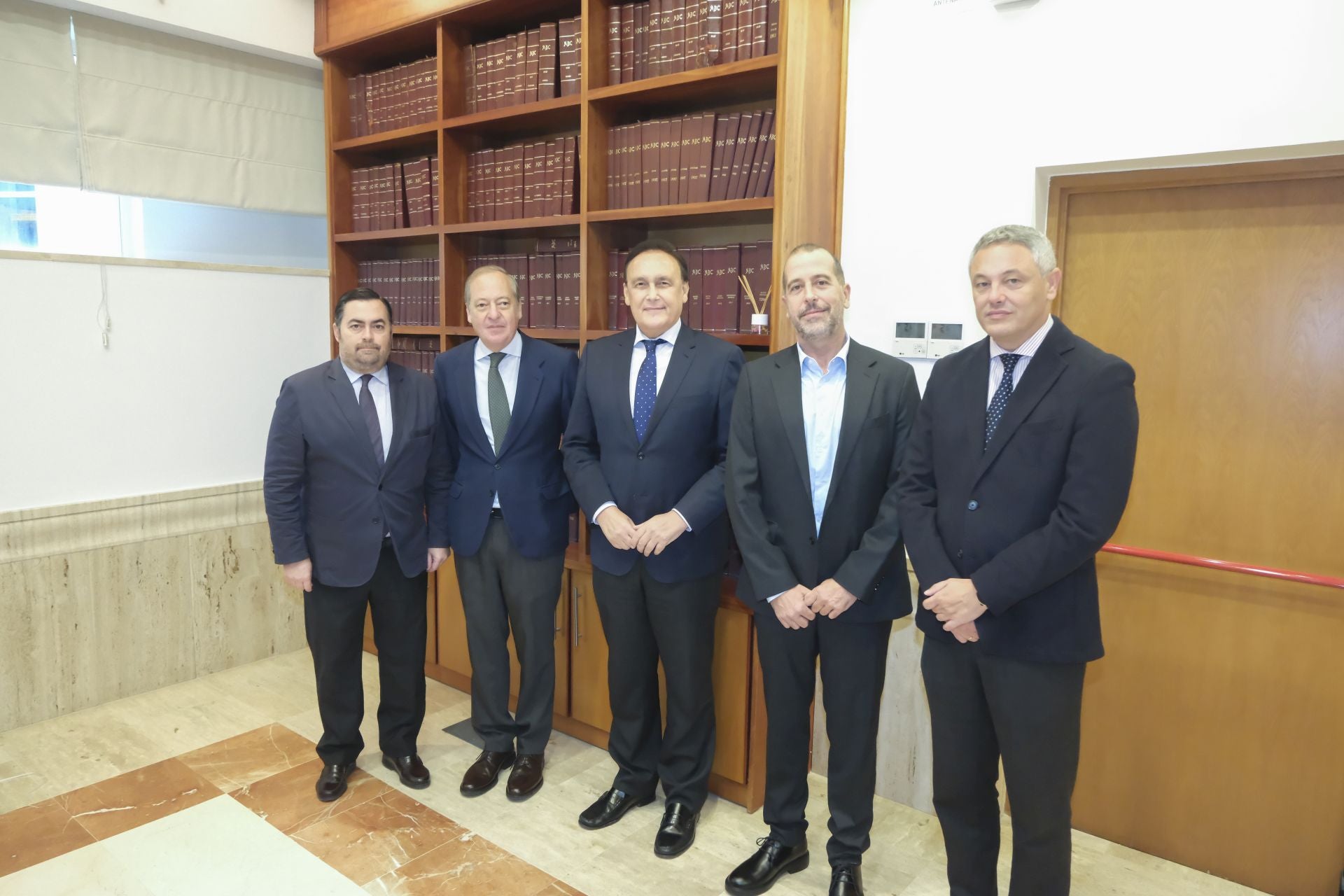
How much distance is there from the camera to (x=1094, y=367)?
1744 mm

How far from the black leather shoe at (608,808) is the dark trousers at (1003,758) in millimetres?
1031

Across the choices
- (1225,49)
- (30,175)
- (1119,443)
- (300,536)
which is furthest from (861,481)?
(30,175)

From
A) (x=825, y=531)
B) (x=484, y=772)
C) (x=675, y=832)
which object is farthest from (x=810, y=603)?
(x=484, y=772)

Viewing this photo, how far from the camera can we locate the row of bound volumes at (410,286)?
12.7 feet

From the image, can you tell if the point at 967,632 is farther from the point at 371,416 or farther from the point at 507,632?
the point at 371,416

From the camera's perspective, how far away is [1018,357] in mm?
1885

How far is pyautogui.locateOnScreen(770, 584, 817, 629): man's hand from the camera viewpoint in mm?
2158

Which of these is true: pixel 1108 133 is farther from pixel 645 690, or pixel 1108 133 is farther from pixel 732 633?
pixel 645 690

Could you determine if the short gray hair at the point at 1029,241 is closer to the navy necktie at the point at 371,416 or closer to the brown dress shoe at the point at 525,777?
the navy necktie at the point at 371,416

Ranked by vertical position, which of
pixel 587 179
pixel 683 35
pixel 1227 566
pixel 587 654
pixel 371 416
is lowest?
pixel 587 654

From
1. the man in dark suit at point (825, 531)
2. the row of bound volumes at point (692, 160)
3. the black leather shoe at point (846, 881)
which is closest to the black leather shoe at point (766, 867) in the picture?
the man in dark suit at point (825, 531)

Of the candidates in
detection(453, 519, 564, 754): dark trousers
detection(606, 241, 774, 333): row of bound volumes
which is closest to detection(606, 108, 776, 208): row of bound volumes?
detection(606, 241, 774, 333): row of bound volumes

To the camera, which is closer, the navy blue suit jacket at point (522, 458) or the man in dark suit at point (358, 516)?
the man in dark suit at point (358, 516)

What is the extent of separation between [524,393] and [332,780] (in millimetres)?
1433
